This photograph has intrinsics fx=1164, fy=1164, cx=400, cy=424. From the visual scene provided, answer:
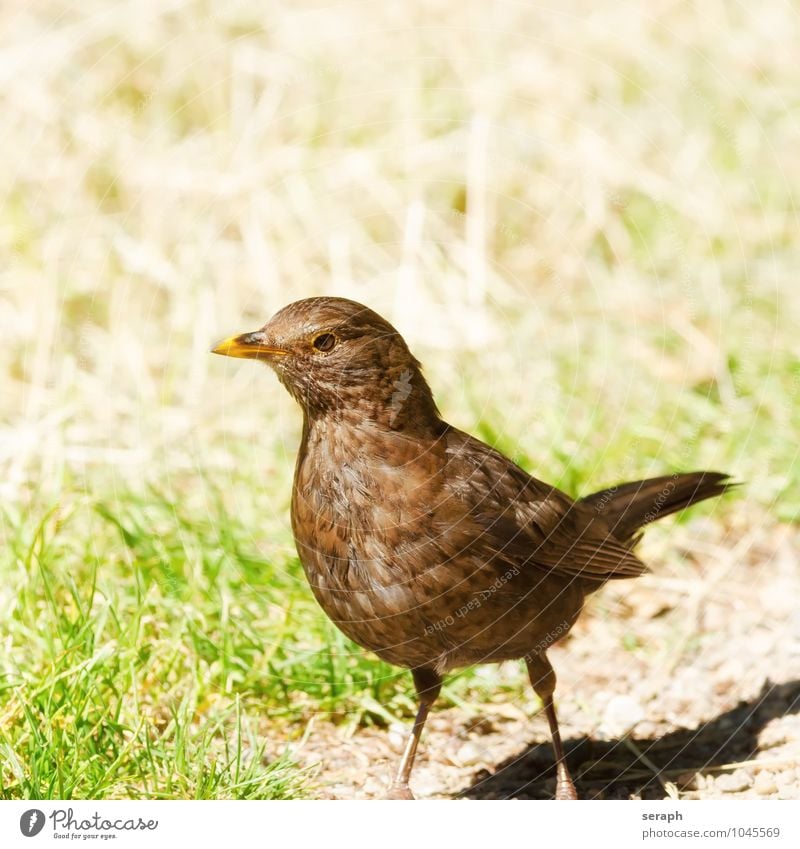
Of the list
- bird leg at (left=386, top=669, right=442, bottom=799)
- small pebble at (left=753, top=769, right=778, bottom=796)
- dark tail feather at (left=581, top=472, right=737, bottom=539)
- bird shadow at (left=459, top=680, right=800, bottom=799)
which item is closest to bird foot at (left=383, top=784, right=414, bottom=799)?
bird leg at (left=386, top=669, right=442, bottom=799)

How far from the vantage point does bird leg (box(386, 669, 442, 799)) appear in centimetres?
404

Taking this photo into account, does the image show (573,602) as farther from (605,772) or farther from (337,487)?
(337,487)

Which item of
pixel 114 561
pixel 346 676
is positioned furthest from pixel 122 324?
pixel 346 676

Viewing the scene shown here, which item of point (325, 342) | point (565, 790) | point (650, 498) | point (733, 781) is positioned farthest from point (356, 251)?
point (733, 781)

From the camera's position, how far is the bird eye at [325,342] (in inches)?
149

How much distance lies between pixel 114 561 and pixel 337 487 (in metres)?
1.58

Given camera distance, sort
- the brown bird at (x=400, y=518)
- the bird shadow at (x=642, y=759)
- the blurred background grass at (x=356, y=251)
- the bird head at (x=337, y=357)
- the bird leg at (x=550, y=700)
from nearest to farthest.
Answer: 1. the brown bird at (x=400, y=518)
2. the bird head at (x=337, y=357)
3. the bird leg at (x=550, y=700)
4. the bird shadow at (x=642, y=759)
5. the blurred background grass at (x=356, y=251)

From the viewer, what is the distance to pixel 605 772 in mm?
4367

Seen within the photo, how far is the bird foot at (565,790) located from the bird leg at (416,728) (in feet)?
1.72

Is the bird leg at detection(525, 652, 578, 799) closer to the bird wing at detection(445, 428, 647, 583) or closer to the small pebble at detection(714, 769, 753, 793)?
the bird wing at detection(445, 428, 647, 583)

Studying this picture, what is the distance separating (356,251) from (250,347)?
3266 mm

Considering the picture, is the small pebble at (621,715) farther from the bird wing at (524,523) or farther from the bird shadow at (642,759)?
the bird wing at (524,523)

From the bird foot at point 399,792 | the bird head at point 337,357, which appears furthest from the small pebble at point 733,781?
the bird head at point 337,357
